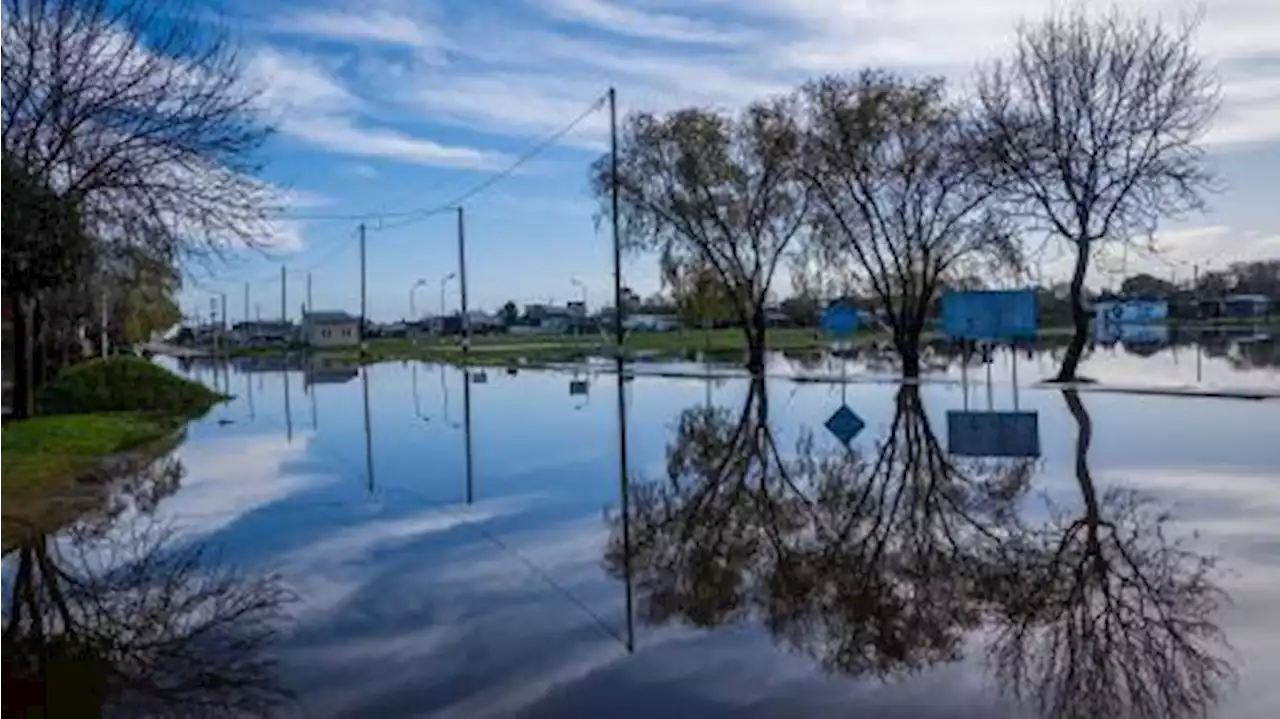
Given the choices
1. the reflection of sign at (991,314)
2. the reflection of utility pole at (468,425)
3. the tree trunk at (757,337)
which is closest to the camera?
the reflection of utility pole at (468,425)

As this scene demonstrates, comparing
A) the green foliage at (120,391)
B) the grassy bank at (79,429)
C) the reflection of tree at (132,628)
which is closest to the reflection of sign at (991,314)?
the grassy bank at (79,429)

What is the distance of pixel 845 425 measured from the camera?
22.9 metres

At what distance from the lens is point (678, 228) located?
50.8m

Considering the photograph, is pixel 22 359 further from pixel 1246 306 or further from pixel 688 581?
pixel 1246 306

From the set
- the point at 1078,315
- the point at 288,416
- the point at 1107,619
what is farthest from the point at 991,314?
the point at 1107,619

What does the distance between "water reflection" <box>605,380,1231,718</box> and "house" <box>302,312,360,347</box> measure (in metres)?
133

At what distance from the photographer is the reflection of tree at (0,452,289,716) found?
7020 millimetres

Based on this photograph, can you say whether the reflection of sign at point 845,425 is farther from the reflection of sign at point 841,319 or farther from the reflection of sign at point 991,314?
the reflection of sign at point 841,319

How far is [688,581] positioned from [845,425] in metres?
13.4

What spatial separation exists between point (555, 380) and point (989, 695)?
1585 inches

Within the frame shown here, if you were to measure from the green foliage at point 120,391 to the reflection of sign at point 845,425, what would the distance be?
1731cm

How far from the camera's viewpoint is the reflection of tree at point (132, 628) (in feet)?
23.0

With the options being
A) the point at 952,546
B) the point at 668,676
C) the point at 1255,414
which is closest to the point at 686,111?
the point at 1255,414

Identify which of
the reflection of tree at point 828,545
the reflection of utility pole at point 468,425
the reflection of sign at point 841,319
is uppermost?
the reflection of sign at point 841,319
